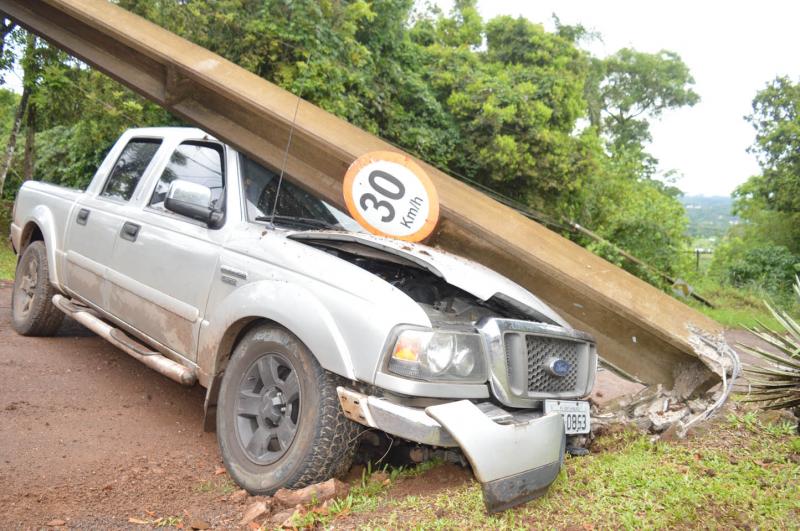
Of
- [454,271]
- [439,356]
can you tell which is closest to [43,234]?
[454,271]

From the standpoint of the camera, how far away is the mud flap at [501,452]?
2.56 m

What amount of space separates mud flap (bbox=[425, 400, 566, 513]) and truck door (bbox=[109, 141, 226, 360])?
5.70 ft

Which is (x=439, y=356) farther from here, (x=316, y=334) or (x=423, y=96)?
(x=423, y=96)

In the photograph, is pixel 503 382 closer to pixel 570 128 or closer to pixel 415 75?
pixel 415 75

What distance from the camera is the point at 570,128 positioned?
14.0m

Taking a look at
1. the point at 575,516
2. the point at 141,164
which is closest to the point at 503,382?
the point at 575,516

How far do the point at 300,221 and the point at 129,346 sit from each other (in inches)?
53.1

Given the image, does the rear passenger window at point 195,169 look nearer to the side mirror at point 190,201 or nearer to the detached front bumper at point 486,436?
the side mirror at point 190,201

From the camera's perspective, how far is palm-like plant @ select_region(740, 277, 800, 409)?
383cm

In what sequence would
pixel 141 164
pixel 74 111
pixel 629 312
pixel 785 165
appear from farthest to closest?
pixel 785 165 → pixel 74 111 → pixel 141 164 → pixel 629 312

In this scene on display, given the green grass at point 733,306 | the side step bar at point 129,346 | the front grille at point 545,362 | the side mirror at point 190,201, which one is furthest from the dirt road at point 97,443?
the green grass at point 733,306

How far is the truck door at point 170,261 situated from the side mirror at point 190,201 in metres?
0.11

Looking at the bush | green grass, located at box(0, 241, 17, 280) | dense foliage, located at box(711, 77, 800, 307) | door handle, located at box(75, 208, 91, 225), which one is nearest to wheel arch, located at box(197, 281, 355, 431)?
door handle, located at box(75, 208, 91, 225)

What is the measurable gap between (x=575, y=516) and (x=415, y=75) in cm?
1127
